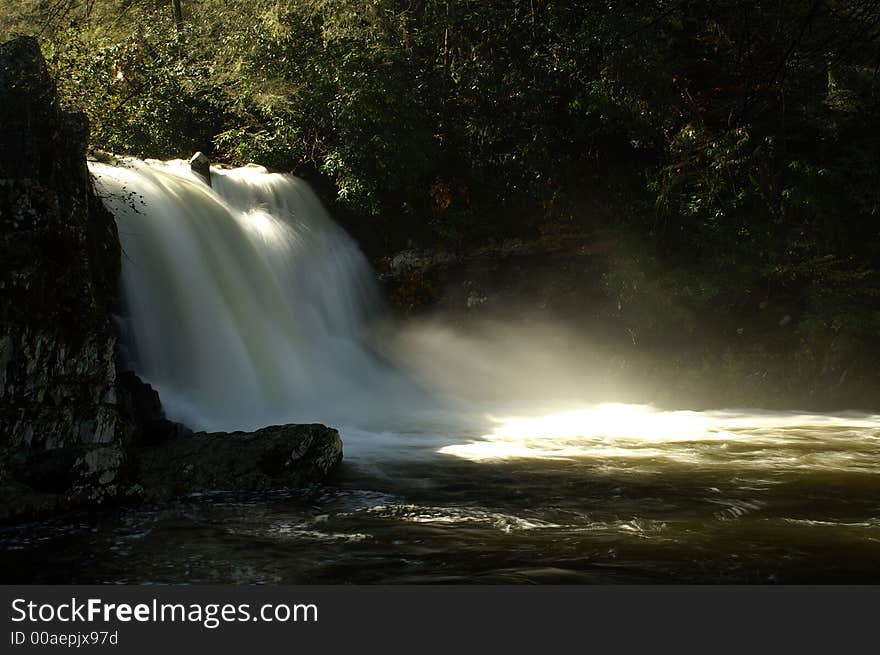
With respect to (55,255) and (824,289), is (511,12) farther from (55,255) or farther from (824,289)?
(55,255)

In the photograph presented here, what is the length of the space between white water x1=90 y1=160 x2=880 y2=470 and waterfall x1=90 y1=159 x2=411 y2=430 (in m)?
0.02

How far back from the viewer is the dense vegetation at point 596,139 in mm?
13914

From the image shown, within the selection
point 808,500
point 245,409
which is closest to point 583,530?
point 808,500

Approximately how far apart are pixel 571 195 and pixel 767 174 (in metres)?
3.22

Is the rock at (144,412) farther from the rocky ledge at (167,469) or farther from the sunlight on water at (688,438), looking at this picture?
the sunlight on water at (688,438)

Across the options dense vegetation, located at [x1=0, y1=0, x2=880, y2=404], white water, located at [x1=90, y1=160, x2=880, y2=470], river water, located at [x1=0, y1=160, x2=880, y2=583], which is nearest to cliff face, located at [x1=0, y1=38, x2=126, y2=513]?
river water, located at [x1=0, y1=160, x2=880, y2=583]

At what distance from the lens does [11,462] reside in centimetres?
725

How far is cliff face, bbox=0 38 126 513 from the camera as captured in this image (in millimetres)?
7250

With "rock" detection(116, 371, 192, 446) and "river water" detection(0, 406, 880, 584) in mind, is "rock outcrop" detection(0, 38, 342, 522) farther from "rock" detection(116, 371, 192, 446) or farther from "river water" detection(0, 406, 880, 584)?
"river water" detection(0, 406, 880, 584)

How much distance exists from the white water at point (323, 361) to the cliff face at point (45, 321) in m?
2.18

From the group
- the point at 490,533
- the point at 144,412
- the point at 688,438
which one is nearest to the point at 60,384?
the point at 144,412

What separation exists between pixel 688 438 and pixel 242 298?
6.64m

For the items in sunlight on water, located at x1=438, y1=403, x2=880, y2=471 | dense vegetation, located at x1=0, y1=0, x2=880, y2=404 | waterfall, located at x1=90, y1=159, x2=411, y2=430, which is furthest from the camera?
dense vegetation, located at x1=0, y1=0, x2=880, y2=404

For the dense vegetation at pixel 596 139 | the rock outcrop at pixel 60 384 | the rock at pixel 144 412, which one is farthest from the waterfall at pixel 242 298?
the rock outcrop at pixel 60 384
